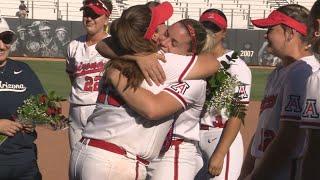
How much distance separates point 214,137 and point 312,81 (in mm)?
2973

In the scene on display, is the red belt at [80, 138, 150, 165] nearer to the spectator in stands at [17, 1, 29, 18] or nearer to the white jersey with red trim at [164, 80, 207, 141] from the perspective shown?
the white jersey with red trim at [164, 80, 207, 141]

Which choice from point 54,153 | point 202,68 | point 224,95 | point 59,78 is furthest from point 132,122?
point 59,78

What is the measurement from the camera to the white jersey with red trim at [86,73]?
6.88 meters

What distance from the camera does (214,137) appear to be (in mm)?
6078

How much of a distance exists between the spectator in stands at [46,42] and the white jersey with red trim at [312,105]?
32295mm

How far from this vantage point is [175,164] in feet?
15.5

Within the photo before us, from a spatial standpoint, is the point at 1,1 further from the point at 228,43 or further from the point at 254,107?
the point at 254,107

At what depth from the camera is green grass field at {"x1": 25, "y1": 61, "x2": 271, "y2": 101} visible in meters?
21.0

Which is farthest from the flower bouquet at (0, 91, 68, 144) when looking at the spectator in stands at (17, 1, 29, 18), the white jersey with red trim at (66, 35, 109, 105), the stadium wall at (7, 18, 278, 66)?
the spectator in stands at (17, 1, 29, 18)

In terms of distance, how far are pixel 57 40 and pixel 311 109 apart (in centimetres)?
3231

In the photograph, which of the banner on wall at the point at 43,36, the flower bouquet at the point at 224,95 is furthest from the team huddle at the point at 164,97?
the banner on wall at the point at 43,36

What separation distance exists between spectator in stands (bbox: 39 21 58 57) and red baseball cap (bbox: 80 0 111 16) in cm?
2794

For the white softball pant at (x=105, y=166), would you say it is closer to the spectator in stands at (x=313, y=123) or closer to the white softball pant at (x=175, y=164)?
the white softball pant at (x=175, y=164)

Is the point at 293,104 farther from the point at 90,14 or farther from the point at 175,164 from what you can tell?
the point at 90,14
